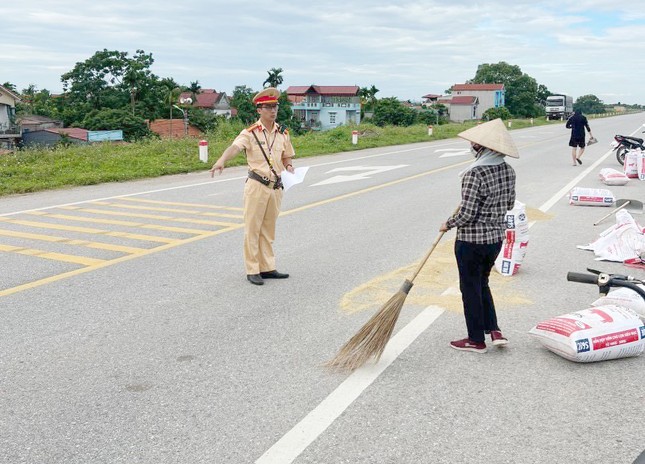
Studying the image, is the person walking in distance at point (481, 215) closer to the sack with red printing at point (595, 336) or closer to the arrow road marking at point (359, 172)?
the sack with red printing at point (595, 336)

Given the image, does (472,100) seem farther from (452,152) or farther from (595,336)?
(595,336)

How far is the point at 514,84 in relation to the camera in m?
128

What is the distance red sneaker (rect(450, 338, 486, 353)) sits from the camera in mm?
4566

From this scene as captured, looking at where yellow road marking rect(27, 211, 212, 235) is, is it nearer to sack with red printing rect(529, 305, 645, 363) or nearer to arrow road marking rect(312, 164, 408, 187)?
sack with red printing rect(529, 305, 645, 363)

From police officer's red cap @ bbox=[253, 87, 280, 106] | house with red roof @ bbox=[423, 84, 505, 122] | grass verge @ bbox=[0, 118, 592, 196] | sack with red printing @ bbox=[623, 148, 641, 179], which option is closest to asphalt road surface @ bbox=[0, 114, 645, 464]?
police officer's red cap @ bbox=[253, 87, 280, 106]

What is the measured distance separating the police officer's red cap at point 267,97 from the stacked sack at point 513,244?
267 centimetres

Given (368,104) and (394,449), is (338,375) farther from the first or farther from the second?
(368,104)

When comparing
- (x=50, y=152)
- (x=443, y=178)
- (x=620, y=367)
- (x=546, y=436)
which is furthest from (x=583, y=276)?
(x=50, y=152)

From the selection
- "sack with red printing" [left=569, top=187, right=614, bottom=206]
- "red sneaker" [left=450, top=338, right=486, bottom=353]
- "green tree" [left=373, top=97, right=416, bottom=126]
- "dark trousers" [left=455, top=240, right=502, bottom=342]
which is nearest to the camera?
"dark trousers" [left=455, top=240, right=502, bottom=342]

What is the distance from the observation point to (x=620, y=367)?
4363mm

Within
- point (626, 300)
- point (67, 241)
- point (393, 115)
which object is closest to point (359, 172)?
point (67, 241)

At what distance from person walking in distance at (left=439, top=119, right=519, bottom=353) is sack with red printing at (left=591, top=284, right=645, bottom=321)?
1.15 meters

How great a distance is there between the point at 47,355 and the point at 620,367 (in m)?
3.97

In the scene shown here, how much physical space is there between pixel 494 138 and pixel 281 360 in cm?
210
